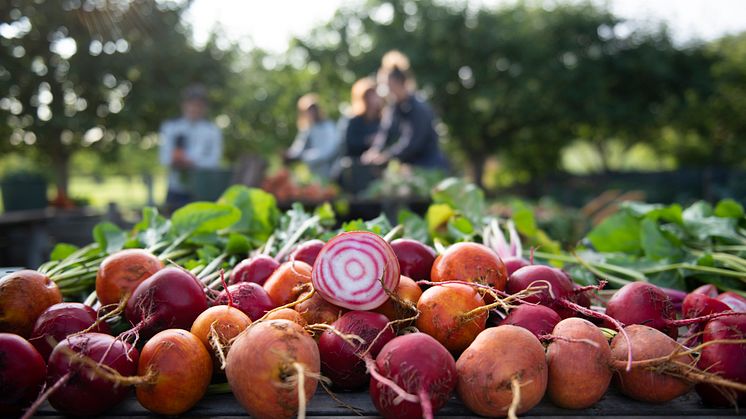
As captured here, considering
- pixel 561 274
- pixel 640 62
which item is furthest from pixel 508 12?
pixel 561 274

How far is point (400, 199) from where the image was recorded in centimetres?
496

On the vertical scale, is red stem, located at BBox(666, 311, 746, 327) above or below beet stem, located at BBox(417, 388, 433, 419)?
above

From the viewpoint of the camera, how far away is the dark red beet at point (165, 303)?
1.32 m

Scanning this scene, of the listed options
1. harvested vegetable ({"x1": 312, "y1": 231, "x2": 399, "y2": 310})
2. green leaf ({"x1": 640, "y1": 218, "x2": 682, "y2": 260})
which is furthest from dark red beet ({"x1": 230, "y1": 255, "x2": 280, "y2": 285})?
green leaf ({"x1": 640, "y1": 218, "x2": 682, "y2": 260})

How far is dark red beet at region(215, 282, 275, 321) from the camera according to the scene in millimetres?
1385

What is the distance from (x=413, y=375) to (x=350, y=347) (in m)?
0.20

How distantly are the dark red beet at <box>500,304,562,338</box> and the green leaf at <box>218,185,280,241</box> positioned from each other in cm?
136

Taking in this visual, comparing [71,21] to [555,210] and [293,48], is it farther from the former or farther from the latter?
[555,210]

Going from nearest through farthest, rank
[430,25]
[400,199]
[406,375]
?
1. [406,375]
2. [400,199]
3. [430,25]

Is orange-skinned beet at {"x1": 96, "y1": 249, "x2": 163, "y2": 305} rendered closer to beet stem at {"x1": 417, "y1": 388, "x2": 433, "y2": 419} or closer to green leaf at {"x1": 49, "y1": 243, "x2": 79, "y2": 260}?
green leaf at {"x1": 49, "y1": 243, "x2": 79, "y2": 260}

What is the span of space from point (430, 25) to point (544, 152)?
6.03 metres

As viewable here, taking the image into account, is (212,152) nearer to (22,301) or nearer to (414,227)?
(414,227)

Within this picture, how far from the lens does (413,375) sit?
3.50 ft

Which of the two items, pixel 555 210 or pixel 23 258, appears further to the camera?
pixel 555 210
